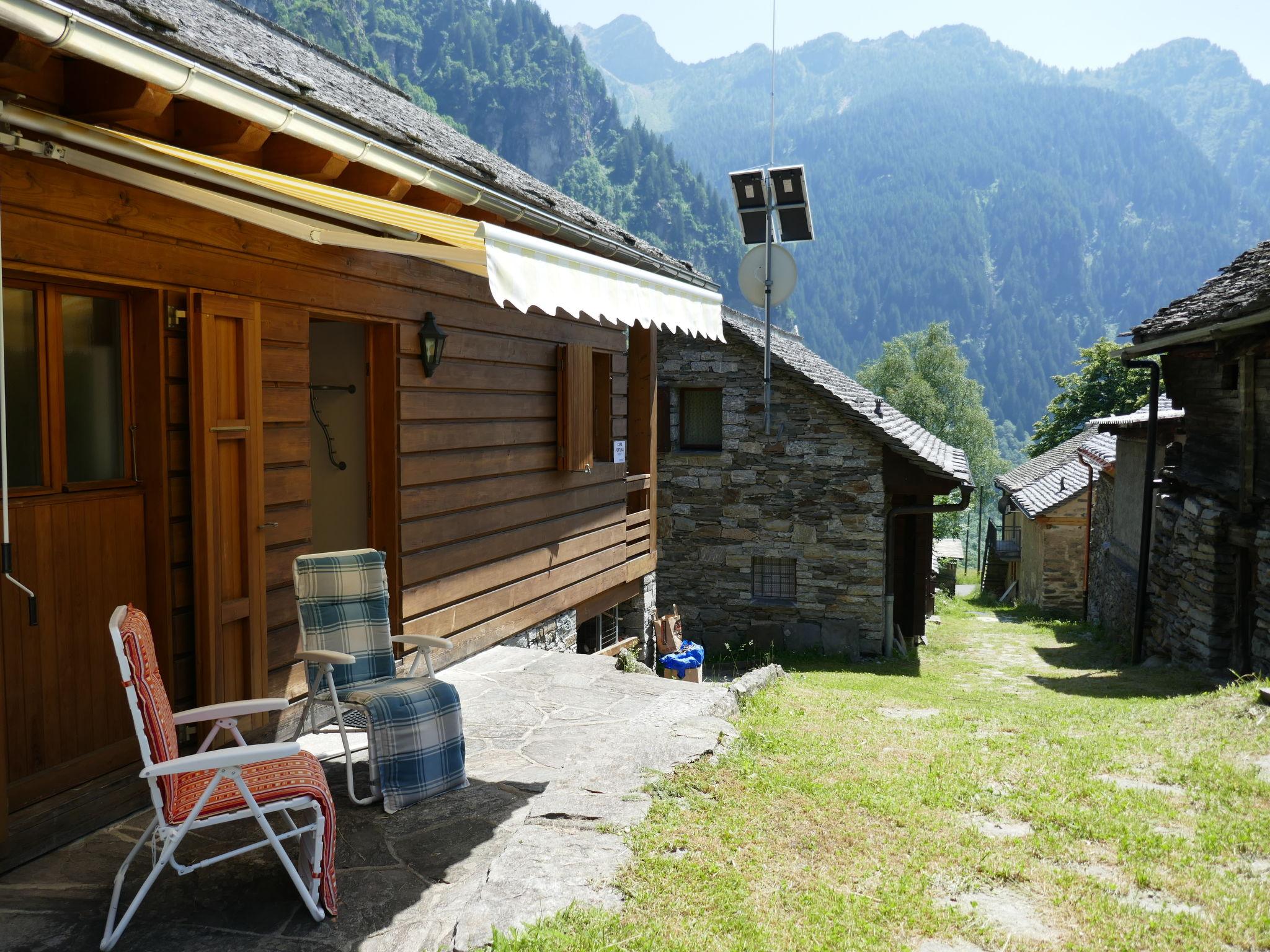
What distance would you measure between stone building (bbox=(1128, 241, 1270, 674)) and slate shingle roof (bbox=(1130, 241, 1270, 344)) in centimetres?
2

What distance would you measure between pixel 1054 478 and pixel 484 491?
2111cm

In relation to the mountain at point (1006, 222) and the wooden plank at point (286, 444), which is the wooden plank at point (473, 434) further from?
the mountain at point (1006, 222)

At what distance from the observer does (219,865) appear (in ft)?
11.1

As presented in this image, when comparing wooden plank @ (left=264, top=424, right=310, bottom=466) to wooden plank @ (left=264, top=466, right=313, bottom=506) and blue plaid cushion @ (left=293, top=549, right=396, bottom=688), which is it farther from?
blue plaid cushion @ (left=293, top=549, right=396, bottom=688)

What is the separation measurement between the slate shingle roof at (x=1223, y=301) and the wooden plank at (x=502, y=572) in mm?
6250

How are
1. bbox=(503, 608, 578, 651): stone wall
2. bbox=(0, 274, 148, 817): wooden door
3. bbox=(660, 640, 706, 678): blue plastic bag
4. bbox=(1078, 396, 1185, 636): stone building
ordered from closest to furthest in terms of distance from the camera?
1. bbox=(0, 274, 148, 817): wooden door
2. bbox=(503, 608, 578, 651): stone wall
3. bbox=(660, 640, 706, 678): blue plastic bag
4. bbox=(1078, 396, 1185, 636): stone building

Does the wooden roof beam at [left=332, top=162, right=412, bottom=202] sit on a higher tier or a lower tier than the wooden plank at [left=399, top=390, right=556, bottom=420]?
higher

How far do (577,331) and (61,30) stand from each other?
6.14 metres

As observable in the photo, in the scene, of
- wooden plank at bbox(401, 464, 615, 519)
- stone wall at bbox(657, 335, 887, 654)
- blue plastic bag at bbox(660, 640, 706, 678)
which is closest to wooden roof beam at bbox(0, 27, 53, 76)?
wooden plank at bbox(401, 464, 615, 519)

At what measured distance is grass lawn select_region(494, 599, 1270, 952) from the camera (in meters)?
3.11

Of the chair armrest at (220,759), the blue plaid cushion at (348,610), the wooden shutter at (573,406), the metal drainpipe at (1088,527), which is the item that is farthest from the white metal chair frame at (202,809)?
the metal drainpipe at (1088,527)

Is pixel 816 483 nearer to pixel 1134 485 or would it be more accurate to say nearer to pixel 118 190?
pixel 1134 485

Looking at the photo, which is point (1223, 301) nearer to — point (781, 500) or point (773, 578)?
point (781, 500)

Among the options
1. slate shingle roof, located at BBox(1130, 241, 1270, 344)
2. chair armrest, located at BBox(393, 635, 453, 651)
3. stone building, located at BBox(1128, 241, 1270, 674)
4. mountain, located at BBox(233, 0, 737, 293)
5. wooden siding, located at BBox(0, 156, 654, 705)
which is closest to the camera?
wooden siding, located at BBox(0, 156, 654, 705)
